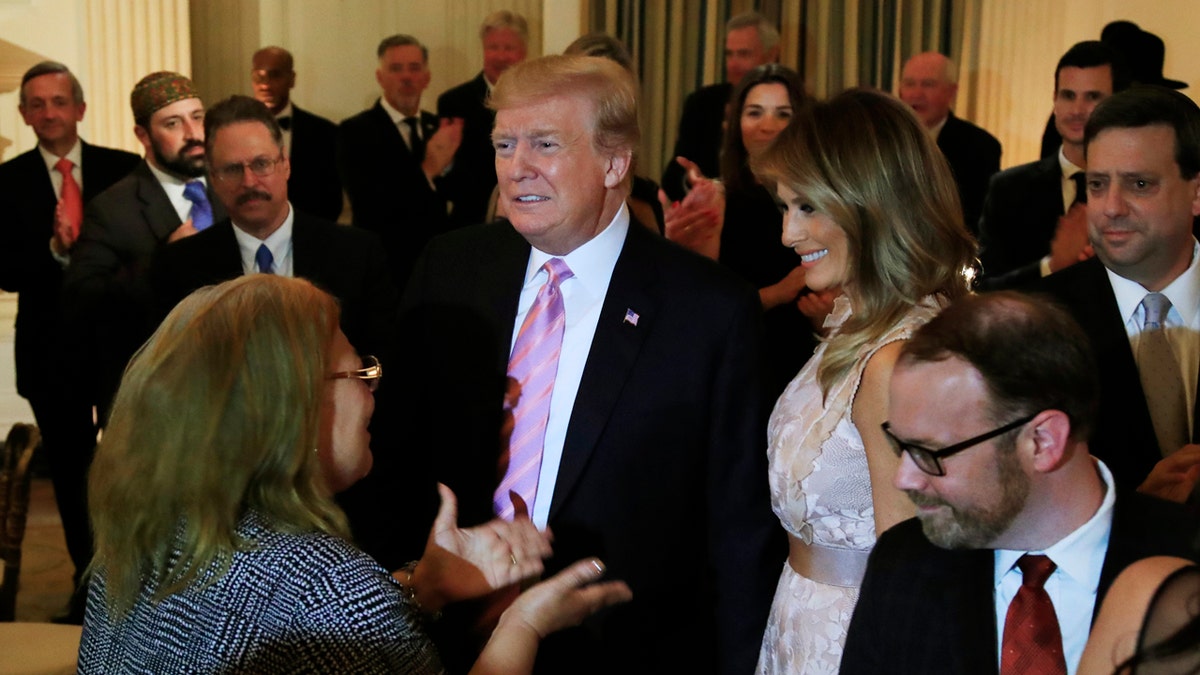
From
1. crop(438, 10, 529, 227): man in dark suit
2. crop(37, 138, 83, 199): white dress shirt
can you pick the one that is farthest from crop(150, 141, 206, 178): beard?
crop(438, 10, 529, 227): man in dark suit

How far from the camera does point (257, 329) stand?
1765 millimetres

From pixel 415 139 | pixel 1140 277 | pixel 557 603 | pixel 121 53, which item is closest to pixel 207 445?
pixel 557 603

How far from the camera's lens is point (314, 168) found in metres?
6.21

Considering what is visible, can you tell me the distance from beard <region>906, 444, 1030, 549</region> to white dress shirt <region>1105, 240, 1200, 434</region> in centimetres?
126

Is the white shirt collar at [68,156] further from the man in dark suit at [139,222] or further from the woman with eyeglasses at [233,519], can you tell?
the woman with eyeglasses at [233,519]

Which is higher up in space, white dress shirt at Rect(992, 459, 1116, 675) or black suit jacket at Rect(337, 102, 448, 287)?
black suit jacket at Rect(337, 102, 448, 287)

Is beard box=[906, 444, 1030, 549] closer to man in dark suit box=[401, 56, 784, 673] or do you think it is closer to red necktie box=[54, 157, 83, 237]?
man in dark suit box=[401, 56, 784, 673]

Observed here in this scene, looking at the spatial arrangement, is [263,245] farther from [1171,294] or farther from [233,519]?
[1171,294]

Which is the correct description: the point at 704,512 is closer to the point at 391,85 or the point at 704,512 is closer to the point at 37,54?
the point at 391,85

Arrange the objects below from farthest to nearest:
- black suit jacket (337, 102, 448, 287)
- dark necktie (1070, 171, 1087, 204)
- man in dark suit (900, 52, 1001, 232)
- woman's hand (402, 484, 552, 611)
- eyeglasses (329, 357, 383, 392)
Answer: man in dark suit (900, 52, 1001, 232) < black suit jacket (337, 102, 448, 287) < dark necktie (1070, 171, 1087, 204) < woman's hand (402, 484, 552, 611) < eyeglasses (329, 357, 383, 392)

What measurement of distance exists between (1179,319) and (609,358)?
1.26 metres

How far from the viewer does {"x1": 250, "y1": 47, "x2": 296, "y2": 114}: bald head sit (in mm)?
6473

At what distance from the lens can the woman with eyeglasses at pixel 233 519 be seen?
1653mm

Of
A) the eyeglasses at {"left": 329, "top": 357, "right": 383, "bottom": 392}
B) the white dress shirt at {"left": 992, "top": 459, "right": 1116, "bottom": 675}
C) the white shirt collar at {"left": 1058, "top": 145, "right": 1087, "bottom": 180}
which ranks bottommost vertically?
the white dress shirt at {"left": 992, "top": 459, "right": 1116, "bottom": 675}
